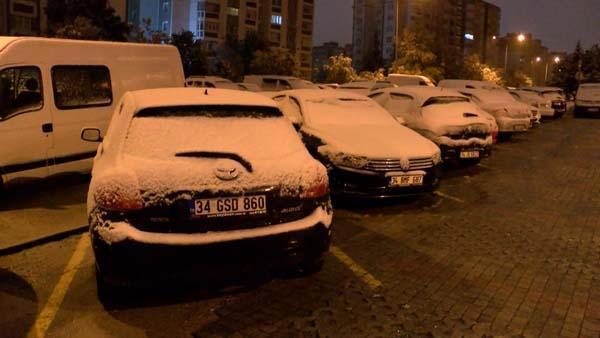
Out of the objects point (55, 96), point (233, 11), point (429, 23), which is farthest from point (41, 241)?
point (429, 23)

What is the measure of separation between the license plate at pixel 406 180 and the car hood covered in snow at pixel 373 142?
265 millimetres

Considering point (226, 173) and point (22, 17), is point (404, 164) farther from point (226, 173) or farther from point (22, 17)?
point (22, 17)

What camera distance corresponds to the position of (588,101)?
27953mm

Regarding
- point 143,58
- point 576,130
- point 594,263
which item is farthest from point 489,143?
point 576,130

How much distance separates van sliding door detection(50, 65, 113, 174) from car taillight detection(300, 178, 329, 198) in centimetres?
497

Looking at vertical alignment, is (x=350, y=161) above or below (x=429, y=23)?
below

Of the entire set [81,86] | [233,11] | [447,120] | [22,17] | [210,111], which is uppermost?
[233,11]

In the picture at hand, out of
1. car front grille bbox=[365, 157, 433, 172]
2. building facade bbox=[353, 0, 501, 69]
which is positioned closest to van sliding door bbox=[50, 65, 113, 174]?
car front grille bbox=[365, 157, 433, 172]

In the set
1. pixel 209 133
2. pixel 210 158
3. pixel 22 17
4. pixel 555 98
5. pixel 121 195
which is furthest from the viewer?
pixel 22 17

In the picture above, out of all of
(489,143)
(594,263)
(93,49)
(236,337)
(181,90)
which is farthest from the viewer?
(489,143)

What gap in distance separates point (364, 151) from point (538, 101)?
20.1m

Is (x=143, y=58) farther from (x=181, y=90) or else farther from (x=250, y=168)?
(x=250, y=168)

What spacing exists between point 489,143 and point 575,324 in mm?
7105

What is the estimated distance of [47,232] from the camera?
252 inches
